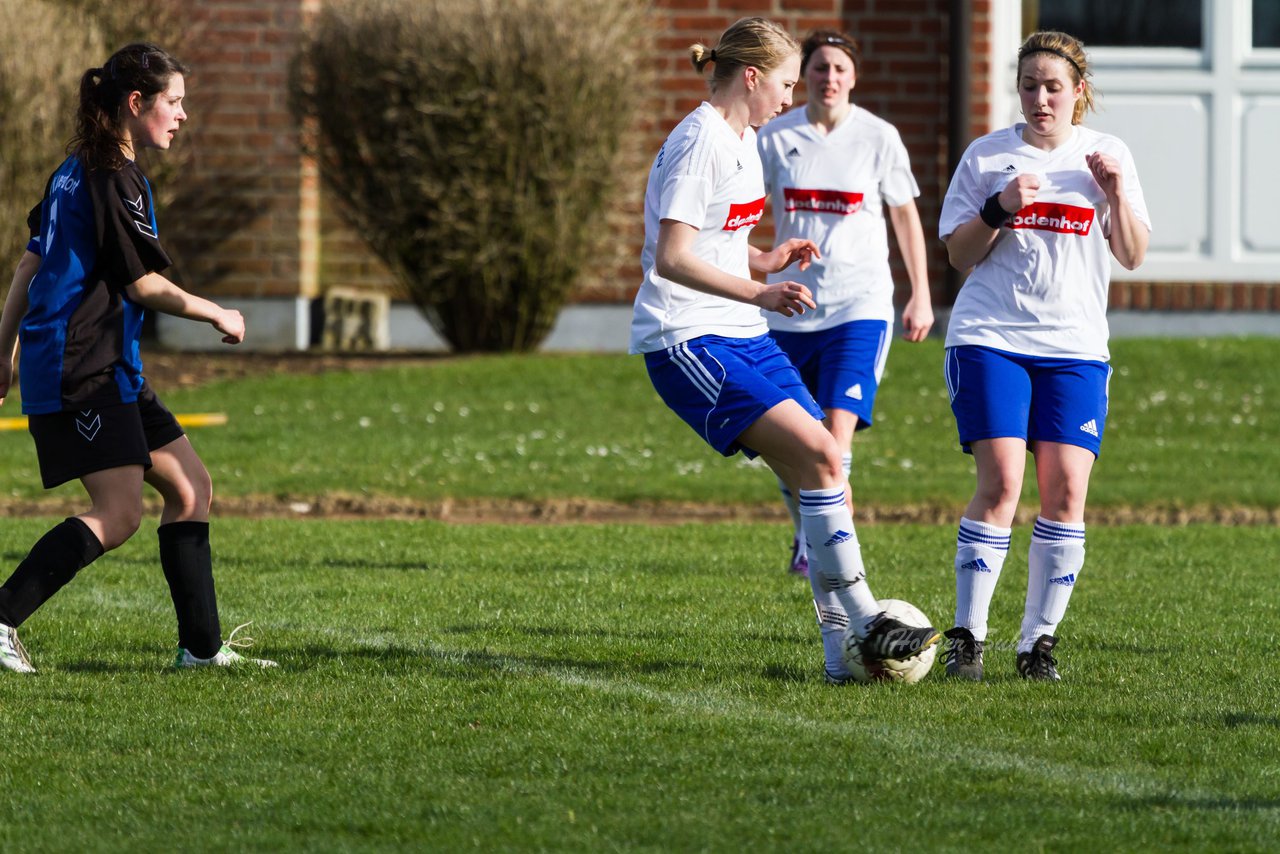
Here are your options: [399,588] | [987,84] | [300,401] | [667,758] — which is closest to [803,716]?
[667,758]

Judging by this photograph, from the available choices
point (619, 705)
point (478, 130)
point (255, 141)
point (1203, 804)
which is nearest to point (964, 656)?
point (619, 705)

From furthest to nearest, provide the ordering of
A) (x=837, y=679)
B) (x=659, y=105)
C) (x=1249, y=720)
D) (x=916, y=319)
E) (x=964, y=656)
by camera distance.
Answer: (x=659, y=105), (x=916, y=319), (x=964, y=656), (x=837, y=679), (x=1249, y=720)

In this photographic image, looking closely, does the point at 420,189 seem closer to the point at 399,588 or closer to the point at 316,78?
the point at 316,78

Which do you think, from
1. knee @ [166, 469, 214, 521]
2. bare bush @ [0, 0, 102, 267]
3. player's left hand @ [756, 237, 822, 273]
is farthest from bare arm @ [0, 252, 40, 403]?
bare bush @ [0, 0, 102, 267]

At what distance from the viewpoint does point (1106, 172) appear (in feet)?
18.4

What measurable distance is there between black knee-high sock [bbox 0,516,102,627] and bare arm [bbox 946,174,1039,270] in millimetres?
2835

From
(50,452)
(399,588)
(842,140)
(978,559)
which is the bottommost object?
(399,588)

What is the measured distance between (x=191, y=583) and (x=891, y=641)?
223 cm

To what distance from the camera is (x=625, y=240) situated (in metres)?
16.3

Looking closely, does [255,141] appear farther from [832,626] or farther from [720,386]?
[832,626]

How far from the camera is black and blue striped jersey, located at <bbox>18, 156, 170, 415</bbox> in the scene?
18.0 feet

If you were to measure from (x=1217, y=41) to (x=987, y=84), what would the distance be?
86.6 inches

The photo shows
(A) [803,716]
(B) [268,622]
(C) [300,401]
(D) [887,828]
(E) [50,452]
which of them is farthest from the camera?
(C) [300,401]

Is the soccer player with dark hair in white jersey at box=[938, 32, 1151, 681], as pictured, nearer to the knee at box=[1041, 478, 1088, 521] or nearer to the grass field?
the knee at box=[1041, 478, 1088, 521]
